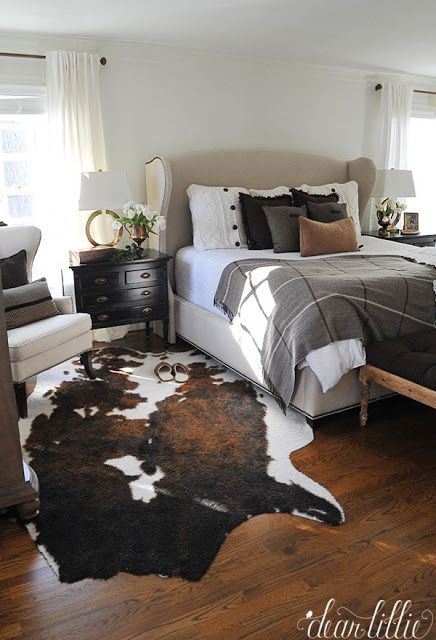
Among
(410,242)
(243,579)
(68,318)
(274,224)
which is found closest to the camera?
(243,579)

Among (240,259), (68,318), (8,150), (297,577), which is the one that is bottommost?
(297,577)

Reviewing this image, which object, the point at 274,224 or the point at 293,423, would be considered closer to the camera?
the point at 293,423

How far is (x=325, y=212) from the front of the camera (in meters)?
4.27

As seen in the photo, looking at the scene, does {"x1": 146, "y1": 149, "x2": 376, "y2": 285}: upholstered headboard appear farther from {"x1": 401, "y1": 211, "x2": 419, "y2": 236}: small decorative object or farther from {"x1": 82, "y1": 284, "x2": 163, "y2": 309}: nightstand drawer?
{"x1": 401, "y1": 211, "x2": 419, "y2": 236}: small decorative object

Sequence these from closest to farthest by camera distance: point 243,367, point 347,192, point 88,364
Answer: point 243,367 < point 88,364 < point 347,192

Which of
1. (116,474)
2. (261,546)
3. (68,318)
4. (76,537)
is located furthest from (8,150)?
(261,546)

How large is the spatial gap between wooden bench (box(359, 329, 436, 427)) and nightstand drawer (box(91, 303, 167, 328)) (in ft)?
5.95

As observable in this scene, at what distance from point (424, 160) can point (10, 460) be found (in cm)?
560

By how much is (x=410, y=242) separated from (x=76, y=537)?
4289 millimetres

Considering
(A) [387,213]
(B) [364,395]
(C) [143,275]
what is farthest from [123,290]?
(A) [387,213]

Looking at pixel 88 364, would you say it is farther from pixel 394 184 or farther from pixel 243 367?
pixel 394 184

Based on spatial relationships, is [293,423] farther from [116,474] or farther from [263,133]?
[263,133]

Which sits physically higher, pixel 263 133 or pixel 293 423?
pixel 263 133

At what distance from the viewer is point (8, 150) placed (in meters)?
4.09
